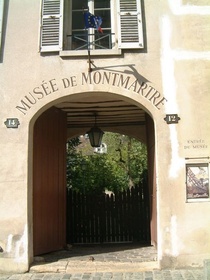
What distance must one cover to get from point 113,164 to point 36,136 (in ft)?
30.3

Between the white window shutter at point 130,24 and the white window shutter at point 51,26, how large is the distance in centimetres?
114

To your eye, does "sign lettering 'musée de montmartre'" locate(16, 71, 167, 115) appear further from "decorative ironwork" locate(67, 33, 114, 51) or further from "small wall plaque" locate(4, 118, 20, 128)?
"decorative ironwork" locate(67, 33, 114, 51)

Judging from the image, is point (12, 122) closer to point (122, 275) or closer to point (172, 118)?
point (172, 118)

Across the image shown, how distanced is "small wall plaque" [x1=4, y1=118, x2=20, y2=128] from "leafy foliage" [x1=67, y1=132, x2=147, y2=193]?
5.55 metres

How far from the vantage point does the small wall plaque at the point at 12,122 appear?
7172 mm

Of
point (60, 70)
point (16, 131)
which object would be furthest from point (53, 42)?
point (16, 131)

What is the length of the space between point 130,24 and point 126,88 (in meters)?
1.26

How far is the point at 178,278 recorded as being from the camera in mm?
6293

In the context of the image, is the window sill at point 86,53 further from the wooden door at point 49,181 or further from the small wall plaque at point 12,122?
the wooden door at point 49,181

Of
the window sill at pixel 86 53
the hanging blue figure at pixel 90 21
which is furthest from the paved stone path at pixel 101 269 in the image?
the hanging blue figure at pixel 90 21

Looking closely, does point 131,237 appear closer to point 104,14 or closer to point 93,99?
point 93,99

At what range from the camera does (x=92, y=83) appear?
23.8 feet

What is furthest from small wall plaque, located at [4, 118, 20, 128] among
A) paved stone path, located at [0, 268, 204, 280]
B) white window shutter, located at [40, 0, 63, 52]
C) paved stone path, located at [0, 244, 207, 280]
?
paved stone path, located at [0, 268, 204, 280]

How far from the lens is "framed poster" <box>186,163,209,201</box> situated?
6.97 meters
